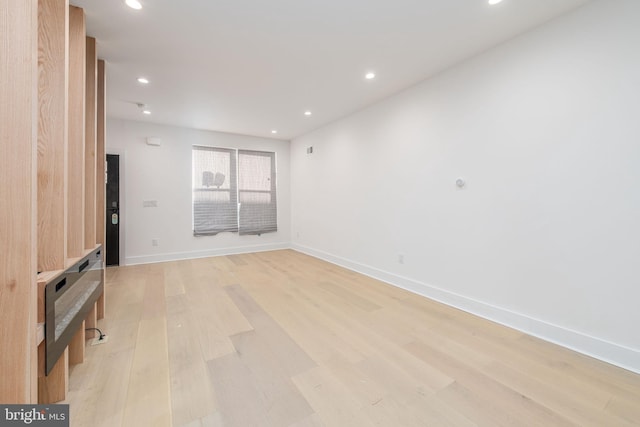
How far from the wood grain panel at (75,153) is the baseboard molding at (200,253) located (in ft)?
10.9

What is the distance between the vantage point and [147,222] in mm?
4703

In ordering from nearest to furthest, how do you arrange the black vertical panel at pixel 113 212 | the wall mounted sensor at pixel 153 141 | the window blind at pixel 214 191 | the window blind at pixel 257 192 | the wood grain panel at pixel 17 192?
the wood grain panel at pixel 17 192, the black vertical panel at pixel 113 212, the wall mounted sensor at pixel 153 141, the window blind at pixel 214 191, the window blind at pixel 257 192

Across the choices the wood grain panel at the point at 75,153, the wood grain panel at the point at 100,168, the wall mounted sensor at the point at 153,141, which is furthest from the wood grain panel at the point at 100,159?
the wall mounted sensor at the point at 153,141

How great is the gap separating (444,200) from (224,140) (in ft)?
14.9

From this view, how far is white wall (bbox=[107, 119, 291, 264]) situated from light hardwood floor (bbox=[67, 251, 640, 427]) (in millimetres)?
2122

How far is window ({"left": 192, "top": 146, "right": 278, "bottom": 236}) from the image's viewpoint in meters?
5.18

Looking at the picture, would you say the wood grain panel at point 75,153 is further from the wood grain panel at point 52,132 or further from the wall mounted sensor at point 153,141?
the wall mounted sensor at point 153,141

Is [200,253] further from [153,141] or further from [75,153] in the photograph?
[75,153]

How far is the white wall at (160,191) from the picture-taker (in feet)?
14.8

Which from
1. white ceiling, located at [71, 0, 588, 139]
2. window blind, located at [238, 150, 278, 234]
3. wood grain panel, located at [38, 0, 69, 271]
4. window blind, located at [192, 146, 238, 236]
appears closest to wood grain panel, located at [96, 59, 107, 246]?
white ceiling, located at [71, 0, 588, 139]

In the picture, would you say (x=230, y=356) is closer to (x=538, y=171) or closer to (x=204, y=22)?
(x=204, y=22)

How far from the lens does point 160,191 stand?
4805mm

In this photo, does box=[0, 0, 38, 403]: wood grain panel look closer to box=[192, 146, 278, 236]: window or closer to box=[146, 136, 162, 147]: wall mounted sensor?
box=[146, 136, 162, 147]: wall mounted sensor

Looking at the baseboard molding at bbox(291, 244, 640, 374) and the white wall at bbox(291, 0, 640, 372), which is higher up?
the white wall at bbox(291, 0, 640, 372)
